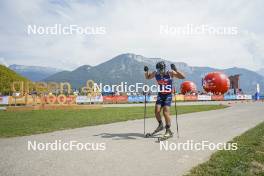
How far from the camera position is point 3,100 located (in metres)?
39.9

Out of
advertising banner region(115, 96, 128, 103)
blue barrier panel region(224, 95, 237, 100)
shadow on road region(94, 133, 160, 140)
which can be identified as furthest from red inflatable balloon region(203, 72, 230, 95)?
shadow on road region(94, 133, 160, 140)

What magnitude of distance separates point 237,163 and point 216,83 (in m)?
51.1

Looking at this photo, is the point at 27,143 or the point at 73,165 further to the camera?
the point at 27,143

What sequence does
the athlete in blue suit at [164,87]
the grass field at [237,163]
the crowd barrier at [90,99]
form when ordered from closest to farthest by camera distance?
the grass field at [237,163]
the athlete in blue suit at [164,87]
the crowd barrier at [90,99]

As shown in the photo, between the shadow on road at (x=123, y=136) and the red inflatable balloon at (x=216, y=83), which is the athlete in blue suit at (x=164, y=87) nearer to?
the shadow on road at (x=123, y=136)

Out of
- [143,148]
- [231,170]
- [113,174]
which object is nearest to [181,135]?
[143,148]

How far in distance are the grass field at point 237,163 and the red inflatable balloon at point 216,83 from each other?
Result: 48.8 meters

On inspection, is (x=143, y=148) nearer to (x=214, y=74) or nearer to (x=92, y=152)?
(x=92, y=152)

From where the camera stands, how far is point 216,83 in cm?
5547

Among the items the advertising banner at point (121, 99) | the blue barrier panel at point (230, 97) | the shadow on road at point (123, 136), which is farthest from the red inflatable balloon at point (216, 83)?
the shadow on road at point (123, 136)

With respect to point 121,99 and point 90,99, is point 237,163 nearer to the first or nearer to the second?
point 90,99

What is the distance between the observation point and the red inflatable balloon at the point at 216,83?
55500 millimetres

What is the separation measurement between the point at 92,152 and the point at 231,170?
10.1ft

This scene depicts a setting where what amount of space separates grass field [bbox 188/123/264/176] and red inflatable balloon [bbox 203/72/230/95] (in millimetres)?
48828
